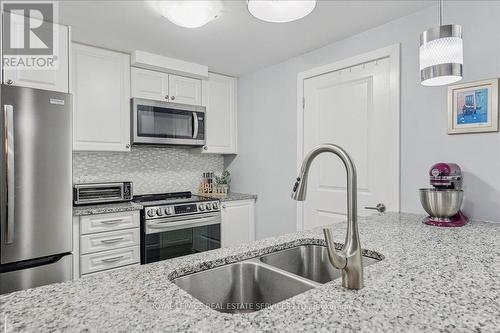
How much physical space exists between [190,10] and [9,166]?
147 centimetres

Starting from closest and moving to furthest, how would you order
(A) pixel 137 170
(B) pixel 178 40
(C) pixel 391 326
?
(C) pixel 391 326, (B) pixel 178 40, (A) pixel 137 170

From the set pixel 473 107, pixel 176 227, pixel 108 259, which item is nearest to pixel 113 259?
pixel 108 259

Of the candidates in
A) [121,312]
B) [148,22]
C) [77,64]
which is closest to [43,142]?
[77,64]

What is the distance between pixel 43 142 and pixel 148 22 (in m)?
1.12

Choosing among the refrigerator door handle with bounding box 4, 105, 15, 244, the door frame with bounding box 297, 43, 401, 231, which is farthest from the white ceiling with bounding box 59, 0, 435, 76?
the refrigerator door handle with bounding box 4, 105, 15, 244

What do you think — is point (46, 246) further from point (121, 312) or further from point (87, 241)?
point (121, 312)

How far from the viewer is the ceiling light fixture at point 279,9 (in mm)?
1108

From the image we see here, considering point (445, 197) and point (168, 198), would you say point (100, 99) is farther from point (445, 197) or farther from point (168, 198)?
point (445, 197)

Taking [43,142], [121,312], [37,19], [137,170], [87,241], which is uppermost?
[37,19]

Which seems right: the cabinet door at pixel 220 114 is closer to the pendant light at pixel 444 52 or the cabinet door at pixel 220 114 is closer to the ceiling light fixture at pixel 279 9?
the ceiling light fixture at pixel 279 9

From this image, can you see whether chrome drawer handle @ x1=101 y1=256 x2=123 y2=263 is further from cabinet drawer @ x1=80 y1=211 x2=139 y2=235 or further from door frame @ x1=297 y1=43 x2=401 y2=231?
door frame @ x1=297 y1=43 x2=401 y2=231

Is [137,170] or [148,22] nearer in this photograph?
[148,22]

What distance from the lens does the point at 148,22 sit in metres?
2.15
